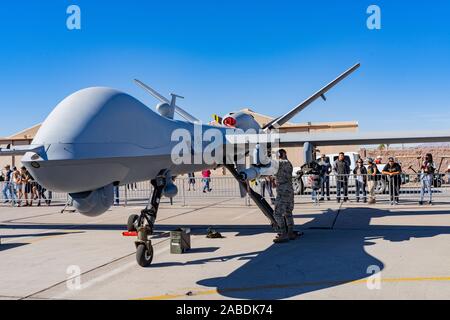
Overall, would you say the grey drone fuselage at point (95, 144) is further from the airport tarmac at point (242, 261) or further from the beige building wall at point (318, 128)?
the beige building wall at point (318, 128)

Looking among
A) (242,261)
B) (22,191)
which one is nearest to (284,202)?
(242,261)

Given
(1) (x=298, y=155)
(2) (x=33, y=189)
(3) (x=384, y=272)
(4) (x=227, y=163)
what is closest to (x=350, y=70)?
(4) (x=227, y=163)

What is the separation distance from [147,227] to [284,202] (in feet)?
11.1

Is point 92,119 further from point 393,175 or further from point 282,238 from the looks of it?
point 393,175

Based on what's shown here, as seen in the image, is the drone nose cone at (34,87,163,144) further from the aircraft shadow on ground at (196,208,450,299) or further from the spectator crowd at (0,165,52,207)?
the spectator crowd at (0,165,52,207)

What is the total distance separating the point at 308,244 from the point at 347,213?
560cm

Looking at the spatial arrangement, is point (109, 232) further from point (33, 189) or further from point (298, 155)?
point (298, 155)

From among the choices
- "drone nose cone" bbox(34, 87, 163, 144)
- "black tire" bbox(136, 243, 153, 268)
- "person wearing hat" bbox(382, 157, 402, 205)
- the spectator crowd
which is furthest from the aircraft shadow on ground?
the spectator crowd

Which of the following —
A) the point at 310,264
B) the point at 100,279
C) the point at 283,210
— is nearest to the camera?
the point at 100,279

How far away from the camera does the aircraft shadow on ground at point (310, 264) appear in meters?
5.94

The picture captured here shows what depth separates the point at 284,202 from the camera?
9.52 metres

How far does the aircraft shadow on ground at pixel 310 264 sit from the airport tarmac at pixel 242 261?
2 centimetres

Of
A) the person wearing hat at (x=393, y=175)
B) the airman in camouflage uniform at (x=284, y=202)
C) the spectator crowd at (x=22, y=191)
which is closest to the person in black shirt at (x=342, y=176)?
the person wearing hat at (x=393, y=175)
